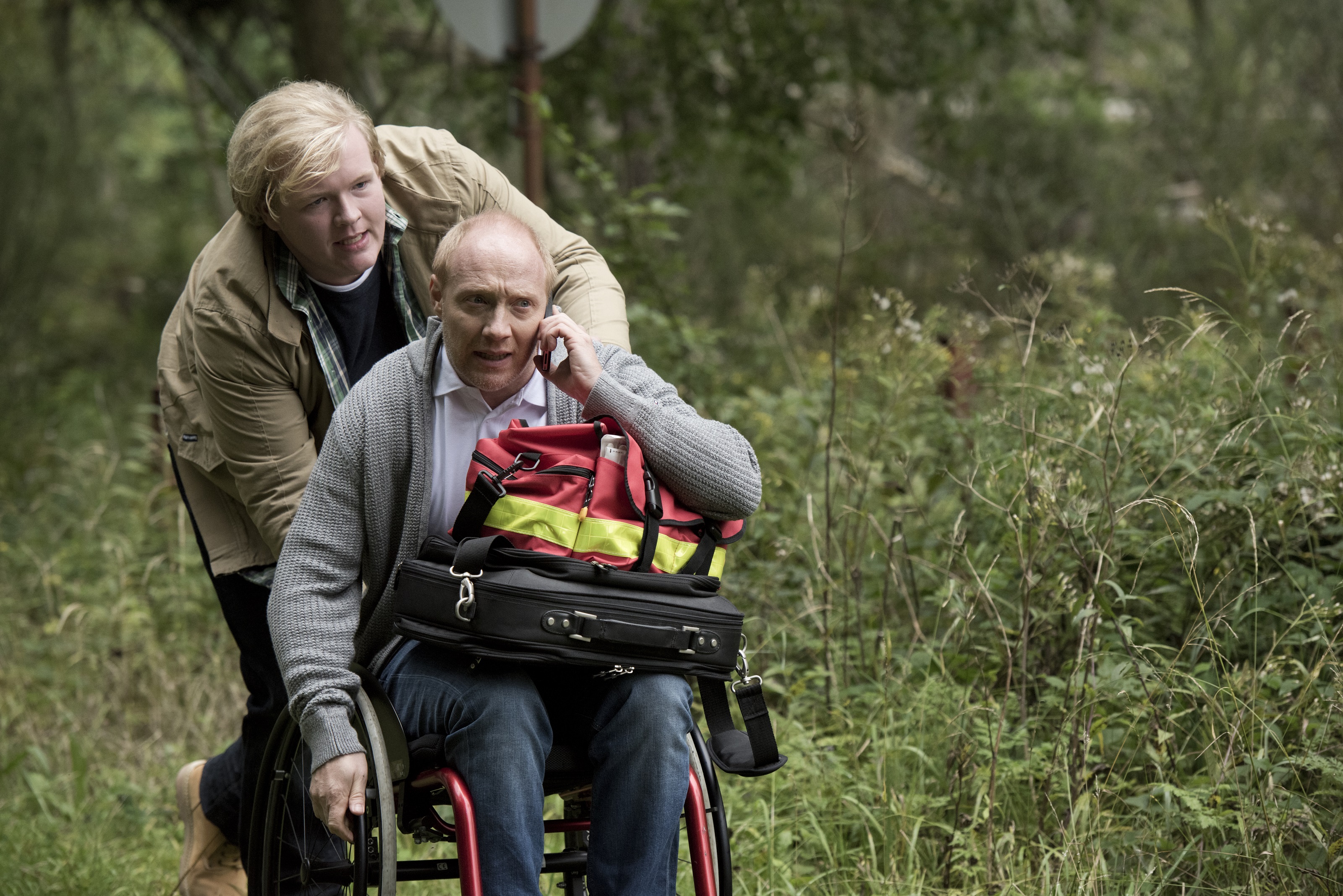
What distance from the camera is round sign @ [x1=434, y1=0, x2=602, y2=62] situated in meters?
4.49

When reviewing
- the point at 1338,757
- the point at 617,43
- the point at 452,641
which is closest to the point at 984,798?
the point at 1338,757

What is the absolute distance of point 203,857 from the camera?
108 inches

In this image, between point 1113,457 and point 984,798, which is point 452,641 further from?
point 1113,457

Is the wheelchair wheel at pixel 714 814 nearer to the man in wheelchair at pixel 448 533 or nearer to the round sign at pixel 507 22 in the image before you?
the man in wheelchair at pixel 448 533

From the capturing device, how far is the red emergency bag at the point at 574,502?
6.19ft

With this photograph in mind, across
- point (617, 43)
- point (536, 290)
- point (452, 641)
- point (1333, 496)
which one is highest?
point (617, 43)

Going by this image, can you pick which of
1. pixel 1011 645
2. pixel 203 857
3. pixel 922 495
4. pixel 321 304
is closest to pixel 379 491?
pixel 321 304

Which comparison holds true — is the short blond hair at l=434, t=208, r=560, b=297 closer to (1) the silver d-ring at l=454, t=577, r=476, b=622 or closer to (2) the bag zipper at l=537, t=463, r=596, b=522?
(2) the bag zipper at l=537, t=463, r=596, b=522

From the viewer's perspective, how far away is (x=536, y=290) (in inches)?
79.5

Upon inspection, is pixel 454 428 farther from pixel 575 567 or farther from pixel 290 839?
pixel 290 839

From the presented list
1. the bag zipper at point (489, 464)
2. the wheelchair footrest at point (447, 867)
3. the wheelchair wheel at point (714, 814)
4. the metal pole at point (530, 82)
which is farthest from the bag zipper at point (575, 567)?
the metal pole at point (530, 82)

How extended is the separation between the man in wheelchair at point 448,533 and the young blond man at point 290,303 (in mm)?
190

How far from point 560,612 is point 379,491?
1.37ft

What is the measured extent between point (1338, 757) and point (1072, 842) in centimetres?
54
